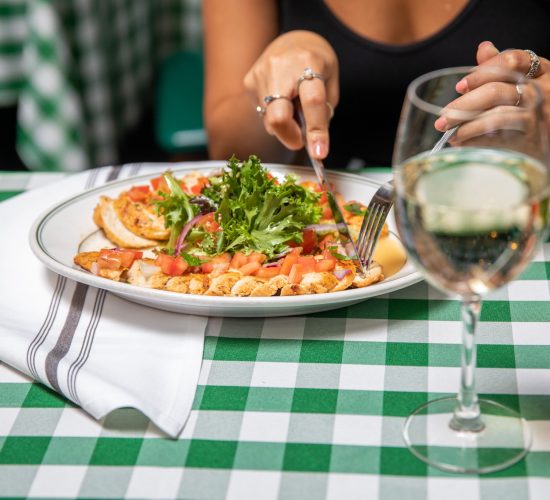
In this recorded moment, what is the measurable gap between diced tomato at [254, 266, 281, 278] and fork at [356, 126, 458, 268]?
0.13 metres

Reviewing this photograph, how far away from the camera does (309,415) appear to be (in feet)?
3.40

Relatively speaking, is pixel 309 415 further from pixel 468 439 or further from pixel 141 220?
pixel 141 220

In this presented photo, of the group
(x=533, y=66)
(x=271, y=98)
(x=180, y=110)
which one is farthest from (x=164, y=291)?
(x=180, y=110)

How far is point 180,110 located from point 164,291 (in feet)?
6.00

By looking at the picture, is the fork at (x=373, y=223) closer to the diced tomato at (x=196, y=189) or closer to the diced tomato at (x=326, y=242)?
the diced tomato at (x=326, y=242)

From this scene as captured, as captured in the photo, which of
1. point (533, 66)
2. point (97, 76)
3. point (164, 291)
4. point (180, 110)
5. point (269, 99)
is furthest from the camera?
point (97, 76)

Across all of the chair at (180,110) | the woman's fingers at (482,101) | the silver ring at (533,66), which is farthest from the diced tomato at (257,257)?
the chair at (180,110)

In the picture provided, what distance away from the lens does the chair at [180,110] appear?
284 centimetres

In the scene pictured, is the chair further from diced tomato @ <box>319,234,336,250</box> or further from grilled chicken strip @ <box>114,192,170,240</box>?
diced tomato @ <box>319,234,336,250</box>

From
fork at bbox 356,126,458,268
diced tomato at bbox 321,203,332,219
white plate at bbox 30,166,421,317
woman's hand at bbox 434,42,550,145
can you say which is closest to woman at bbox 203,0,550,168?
white plate at bbox 30,166,421,317

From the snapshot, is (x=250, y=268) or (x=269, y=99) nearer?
(x=250, y=268)

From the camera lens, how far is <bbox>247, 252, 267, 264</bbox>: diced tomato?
50.0 inches

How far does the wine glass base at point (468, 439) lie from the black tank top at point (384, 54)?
3.94ft

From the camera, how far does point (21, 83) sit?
3068 millimetres
